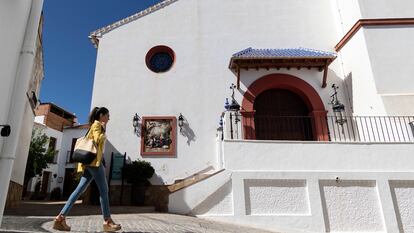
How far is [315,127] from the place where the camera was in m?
9.36

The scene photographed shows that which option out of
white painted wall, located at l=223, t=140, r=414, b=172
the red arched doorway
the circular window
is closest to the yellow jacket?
white painted wall, located at l=223, t=140, r=414, b=172

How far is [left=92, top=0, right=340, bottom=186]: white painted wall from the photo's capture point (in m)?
9.46

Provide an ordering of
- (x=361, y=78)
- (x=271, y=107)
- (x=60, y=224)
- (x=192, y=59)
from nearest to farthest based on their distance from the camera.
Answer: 1. (x=60, y=224)
2. (x=361, y=78)
3. (x=271, y=107)
4. (x=192, y=59)

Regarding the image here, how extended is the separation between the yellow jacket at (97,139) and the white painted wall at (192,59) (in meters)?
5.46

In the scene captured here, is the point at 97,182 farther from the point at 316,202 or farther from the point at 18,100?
the point at 316,202

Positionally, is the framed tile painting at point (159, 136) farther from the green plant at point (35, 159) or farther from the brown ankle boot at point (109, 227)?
the green plant at point (35, 159)

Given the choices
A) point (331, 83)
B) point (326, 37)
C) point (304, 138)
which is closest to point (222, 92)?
point (304, 138)

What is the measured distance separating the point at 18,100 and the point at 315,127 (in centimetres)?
852

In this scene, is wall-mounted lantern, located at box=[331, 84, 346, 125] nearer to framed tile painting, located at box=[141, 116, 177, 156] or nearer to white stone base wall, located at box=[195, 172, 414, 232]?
white stone base wall, located at box=[195, 172, 414, 232]

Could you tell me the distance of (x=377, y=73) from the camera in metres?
8.56

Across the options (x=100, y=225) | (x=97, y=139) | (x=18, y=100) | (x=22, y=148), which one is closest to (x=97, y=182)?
(x=97, y=139)

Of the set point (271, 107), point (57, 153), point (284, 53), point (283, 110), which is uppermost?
point (284, 53)

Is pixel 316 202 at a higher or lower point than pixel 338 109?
lower

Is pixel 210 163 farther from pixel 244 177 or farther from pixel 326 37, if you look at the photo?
pixel 326 37
